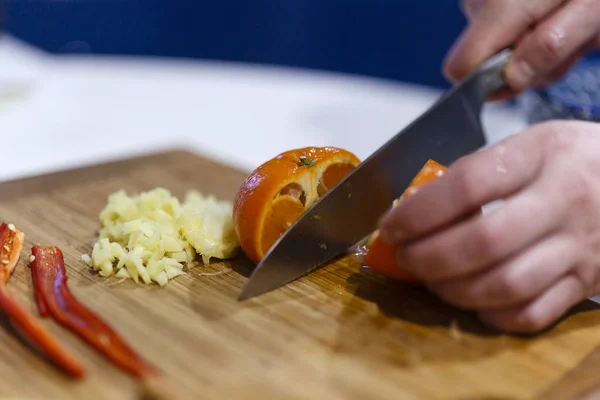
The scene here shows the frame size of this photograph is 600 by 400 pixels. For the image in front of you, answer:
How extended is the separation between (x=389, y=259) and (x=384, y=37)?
331 centimetres

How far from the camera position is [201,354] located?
1.01 metres

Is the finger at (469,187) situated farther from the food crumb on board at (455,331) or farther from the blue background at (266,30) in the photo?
the blue background at (266,30)

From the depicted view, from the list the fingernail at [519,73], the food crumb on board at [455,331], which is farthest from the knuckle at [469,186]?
the fingernail at [519,73]

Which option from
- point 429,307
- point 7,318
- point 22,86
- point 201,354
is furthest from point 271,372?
point 22,86

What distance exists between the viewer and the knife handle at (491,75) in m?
1.60

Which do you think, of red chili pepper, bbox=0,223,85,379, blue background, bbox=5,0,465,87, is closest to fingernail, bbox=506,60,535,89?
red chili pepper, bbox=0,223,85,379

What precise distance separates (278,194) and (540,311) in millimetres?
547

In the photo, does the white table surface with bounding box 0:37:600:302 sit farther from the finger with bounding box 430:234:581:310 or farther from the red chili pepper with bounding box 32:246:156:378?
the finger with bounding box 430:234:581:310

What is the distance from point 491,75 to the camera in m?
1.63

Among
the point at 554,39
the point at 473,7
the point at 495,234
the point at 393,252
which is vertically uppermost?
the point at 473,7

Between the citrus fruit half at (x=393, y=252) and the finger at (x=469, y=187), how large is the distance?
0.51ft

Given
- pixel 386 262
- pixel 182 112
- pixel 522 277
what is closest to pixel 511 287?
pixel 522 277

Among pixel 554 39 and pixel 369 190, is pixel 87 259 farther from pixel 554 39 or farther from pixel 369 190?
pixel 554 39

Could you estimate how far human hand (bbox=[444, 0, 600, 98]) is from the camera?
159cm
